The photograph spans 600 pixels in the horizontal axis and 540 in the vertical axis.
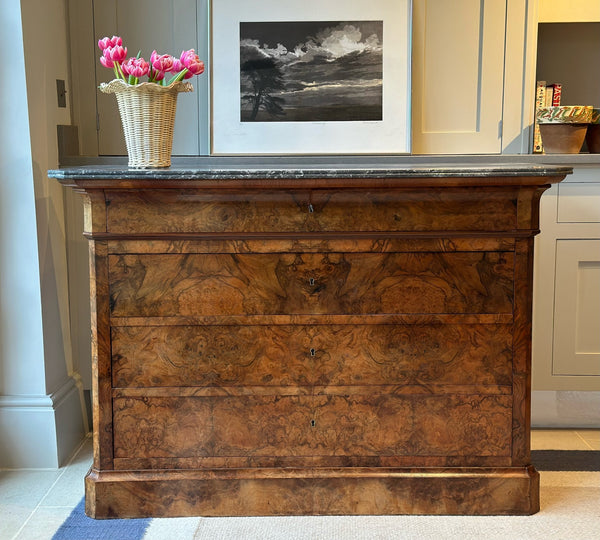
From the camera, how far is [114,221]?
223cm

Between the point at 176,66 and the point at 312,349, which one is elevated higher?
the point at 176,66

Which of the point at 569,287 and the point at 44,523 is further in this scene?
the point at 569,287

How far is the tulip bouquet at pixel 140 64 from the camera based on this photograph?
7.48ft

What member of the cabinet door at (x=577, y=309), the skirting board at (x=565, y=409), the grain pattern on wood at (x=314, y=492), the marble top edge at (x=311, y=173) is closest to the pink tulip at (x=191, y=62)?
the marble top edge at (x=311, y=173)

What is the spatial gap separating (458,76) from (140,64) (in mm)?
1305

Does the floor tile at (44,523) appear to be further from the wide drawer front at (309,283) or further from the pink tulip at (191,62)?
the pink tulip at (191,62)

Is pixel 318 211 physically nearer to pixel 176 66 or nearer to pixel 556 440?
pixel 176 66

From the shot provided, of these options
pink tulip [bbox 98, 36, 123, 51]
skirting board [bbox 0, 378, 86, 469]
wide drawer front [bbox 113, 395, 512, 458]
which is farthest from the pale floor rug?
pink tulip [bbox 98, 36, 123, 51]

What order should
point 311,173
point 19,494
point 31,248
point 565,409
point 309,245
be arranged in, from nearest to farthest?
point 311,173 → point 309,245 → point 19,494 → point 31,248 → point 565,409

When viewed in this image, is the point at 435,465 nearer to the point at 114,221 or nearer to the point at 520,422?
the point at 520,422

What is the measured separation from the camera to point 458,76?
298 cm

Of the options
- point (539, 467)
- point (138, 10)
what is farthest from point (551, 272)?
point (138, 10)

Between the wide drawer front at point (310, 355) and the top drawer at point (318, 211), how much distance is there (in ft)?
0.99

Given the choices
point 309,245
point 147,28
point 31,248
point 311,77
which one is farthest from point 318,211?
point 147,28
